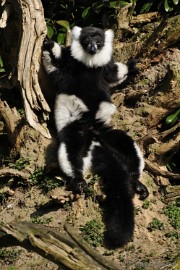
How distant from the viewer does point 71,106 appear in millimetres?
7176

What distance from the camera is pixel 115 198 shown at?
636 cm

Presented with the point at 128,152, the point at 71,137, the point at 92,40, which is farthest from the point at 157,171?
the point at 92,40

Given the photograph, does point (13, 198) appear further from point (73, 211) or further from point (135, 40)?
point (135, 40)

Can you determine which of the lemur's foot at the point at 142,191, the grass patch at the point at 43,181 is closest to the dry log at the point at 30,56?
the grass patch at the point at 43,181

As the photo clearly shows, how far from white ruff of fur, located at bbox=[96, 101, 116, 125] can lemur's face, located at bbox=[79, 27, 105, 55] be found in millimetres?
722

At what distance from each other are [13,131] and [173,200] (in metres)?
2.29

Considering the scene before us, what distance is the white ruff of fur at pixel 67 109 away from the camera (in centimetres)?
711

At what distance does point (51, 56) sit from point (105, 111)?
1012 mm

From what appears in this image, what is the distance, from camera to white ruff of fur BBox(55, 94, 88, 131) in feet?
23.3

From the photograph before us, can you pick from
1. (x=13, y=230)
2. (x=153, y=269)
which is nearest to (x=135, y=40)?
(x=153, y=269)

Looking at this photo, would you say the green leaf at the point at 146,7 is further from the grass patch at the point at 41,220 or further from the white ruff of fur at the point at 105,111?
the grass patch at the point at 41,220

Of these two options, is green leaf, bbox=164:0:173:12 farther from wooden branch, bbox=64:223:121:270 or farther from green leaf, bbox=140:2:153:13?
wooden branch, bbox=64:223:121:270

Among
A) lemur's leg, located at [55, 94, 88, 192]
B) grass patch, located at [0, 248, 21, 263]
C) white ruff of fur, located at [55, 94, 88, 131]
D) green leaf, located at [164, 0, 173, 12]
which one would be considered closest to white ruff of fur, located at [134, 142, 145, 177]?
lemur's leg, located at [55, 94, 88, 192]

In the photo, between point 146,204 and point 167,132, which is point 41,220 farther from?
point 167,132
